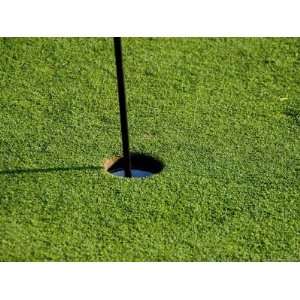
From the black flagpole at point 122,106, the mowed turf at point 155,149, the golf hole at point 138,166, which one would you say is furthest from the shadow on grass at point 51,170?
the black flagpole at point 122,106

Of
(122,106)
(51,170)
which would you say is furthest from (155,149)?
(51,170)

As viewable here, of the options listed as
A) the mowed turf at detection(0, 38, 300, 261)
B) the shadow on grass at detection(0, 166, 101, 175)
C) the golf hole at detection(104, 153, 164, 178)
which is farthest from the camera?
the golf hole at detection(104, 153, 164, 178)

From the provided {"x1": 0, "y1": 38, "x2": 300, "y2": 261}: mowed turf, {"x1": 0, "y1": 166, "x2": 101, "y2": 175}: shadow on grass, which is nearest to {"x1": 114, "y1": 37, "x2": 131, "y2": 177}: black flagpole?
{"x1": 0, "y1": 38, "x2": 300, "y2": 261}: mowed turf

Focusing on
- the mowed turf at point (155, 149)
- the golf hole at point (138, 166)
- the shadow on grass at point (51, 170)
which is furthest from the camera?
the golf hole at point (138, 166)

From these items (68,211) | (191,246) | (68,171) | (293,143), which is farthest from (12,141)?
(293,143)

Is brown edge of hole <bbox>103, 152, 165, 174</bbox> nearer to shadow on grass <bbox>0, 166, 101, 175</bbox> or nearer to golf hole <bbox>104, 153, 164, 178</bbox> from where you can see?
golf hole <bbox>104, 153, 164, 178</bbox>

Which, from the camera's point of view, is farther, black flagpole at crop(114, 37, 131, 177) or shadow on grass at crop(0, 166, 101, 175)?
shadow on grass at crop(0, 166, 101, 175)

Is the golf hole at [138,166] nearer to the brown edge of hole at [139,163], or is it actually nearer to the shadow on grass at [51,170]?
the brown edge of hole at [139,163]
